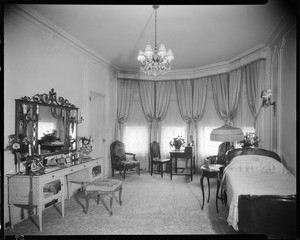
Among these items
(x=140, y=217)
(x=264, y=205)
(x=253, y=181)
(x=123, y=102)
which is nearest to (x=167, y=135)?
(x=123, y=102)

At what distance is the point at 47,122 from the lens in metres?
3.76

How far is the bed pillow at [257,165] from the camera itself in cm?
348

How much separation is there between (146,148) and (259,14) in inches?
A: 180

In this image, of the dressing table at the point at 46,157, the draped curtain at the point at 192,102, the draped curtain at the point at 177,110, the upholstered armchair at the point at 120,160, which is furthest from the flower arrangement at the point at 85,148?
the draped curtain at the point at 192,102

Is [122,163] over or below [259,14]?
below

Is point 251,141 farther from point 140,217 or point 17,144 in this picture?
point 17,144

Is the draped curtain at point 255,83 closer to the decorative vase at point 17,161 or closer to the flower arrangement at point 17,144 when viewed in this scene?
the flower arrangement at point 17,144

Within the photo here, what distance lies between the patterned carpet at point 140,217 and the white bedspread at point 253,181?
1.61 ft

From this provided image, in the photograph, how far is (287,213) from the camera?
2.20 metres

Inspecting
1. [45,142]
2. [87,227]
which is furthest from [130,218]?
[45,142]

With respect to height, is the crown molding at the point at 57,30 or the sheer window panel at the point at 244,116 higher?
Result: the crown molding at the point at 57,30

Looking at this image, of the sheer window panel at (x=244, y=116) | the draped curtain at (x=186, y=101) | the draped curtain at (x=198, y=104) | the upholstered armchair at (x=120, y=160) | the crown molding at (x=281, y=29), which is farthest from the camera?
the draped curtain at (x=186, y=101)

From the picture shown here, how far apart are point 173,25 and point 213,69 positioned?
2.77 metres
